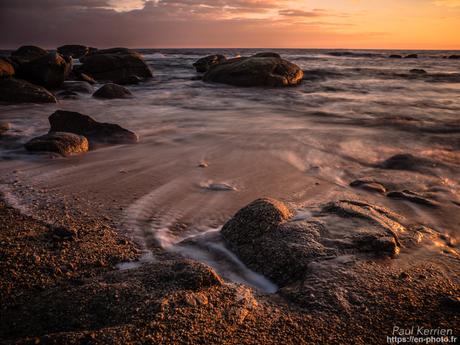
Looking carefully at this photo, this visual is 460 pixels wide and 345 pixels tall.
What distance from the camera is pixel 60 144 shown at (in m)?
4.36

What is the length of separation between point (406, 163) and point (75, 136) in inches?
158

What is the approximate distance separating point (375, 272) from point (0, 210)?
8.48 feet

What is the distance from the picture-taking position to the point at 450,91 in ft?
41.7

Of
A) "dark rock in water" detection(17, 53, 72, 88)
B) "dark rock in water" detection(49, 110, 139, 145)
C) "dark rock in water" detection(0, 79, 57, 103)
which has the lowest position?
"dark rock in water" detection(49, 110, 139, 145)

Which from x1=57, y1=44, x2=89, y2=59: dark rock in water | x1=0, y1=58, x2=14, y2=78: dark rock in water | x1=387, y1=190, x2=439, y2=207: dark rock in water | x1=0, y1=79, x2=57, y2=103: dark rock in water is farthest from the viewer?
x1=57, y1=44, x2=89, y2=59: dark rock in water

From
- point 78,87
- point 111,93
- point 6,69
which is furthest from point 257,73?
point 6,69

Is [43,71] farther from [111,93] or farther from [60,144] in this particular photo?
[60,144]

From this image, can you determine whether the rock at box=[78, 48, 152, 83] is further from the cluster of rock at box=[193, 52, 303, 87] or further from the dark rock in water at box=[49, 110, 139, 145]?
the dark rock in water at box=[49, 110, 139, 145]

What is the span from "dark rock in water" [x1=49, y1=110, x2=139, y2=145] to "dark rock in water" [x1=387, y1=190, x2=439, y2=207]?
349 centimetres

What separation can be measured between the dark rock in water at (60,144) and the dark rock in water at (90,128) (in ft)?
1.44

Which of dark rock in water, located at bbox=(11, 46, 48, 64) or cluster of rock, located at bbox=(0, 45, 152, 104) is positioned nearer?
cluster of rock, located at bbox=(0, 45, 152, 104)

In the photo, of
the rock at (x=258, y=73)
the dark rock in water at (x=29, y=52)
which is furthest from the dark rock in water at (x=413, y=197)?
the dark rock in water at (x=29, y=52)

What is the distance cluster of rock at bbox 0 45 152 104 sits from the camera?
372 inches

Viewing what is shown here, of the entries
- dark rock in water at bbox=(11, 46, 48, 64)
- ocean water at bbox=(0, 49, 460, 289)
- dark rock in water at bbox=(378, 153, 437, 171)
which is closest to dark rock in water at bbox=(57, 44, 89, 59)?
dark rock in water at bbox=(11, 46, 48, 64)
